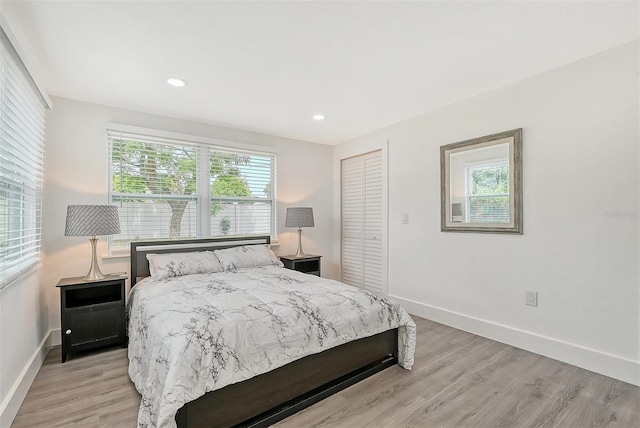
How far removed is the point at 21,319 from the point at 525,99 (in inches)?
168

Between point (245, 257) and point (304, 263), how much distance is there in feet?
3.52

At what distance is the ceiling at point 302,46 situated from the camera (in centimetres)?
179

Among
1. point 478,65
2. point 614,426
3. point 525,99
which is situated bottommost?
point 614,426

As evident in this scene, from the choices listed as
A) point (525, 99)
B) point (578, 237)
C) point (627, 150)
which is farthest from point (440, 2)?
point (578, 237)

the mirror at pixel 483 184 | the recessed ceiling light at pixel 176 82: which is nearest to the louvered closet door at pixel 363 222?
the mirror at pixel 483 184

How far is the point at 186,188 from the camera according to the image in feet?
12.1

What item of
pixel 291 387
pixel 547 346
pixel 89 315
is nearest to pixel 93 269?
pixel 89 315

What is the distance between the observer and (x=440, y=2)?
1730mm

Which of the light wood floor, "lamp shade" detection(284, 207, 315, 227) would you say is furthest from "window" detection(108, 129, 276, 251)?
the light wood floor

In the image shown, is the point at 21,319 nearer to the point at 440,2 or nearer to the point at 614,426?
the point at 440,2

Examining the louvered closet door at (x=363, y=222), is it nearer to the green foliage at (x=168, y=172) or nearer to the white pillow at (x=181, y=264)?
the green foliage at (x=168, y=172)

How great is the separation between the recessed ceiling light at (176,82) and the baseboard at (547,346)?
11.2 ft

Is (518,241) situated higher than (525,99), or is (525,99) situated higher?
(525,99)

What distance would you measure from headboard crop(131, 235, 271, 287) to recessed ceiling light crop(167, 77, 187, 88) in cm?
168
